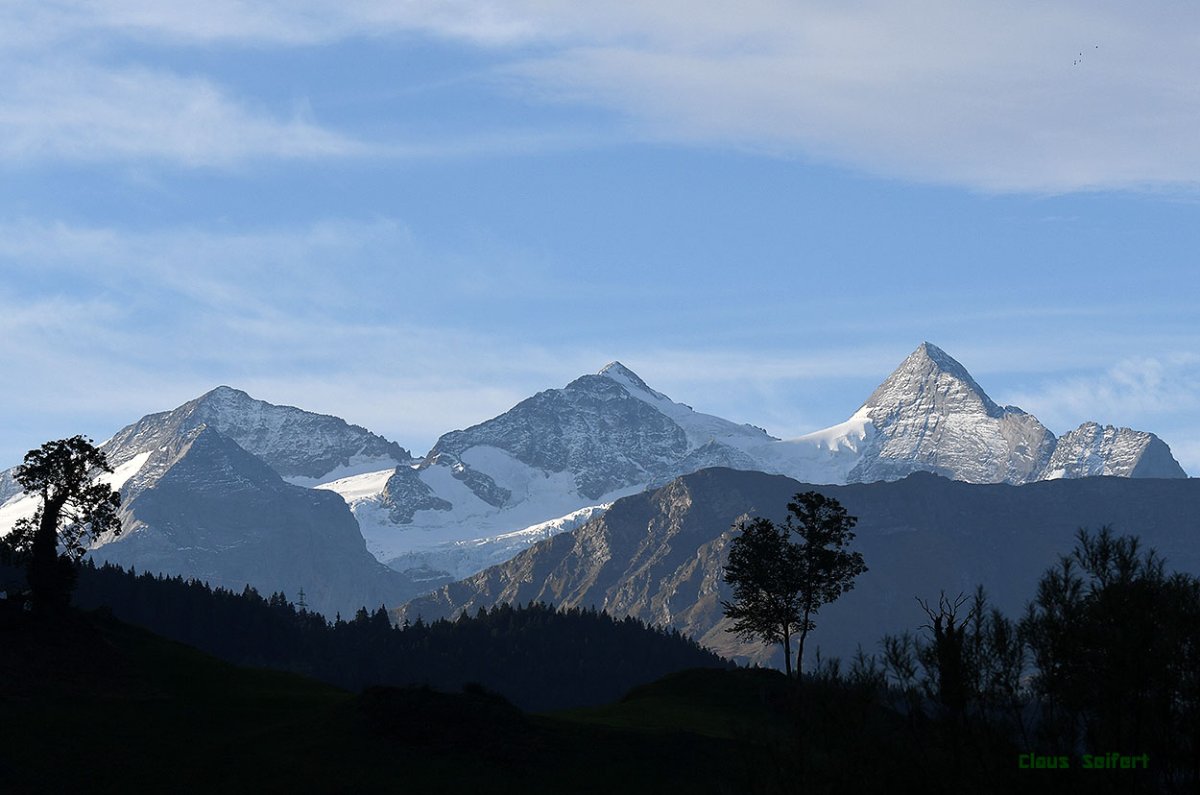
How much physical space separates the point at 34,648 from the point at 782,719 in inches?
1982

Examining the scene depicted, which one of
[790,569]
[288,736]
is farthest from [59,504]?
[790,569]

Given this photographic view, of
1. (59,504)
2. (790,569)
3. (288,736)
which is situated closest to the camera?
(288,736)

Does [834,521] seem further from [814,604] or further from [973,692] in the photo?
[973,692]

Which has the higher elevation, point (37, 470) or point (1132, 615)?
point (37, 470)

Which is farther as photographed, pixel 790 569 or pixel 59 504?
pixel 790 569

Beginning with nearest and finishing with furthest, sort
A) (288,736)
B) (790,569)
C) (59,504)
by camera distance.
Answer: (288,736) → (59,504) → (790,569)

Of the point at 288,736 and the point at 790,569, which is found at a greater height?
the point at 790,569

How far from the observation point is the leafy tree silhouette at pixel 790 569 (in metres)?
132

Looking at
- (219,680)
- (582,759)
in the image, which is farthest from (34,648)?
(582,759)

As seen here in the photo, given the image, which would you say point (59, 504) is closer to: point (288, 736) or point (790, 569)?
point (288, 736)

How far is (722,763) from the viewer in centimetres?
9019

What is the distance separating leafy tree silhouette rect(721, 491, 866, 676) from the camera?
132 m

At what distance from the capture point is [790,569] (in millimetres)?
133875

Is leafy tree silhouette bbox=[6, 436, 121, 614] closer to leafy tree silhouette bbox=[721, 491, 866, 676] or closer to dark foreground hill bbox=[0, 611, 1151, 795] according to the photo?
dark foreground hill bbox=[0, 611, 1151, 795]
